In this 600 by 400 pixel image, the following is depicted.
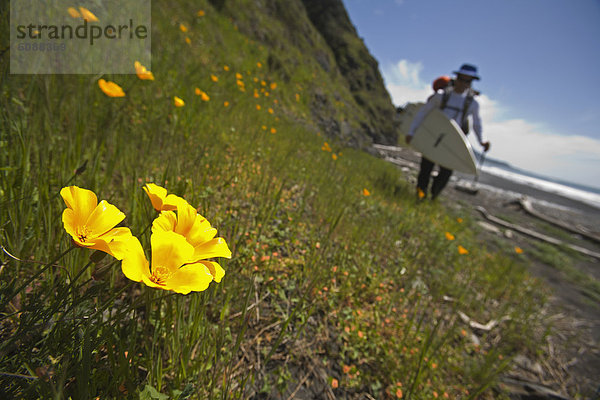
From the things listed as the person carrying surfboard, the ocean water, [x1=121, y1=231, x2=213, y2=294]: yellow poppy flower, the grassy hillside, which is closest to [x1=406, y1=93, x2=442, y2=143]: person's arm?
the person carrying surfboard

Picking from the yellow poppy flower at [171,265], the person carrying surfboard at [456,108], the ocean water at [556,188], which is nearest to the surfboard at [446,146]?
the person carrying surfboard at [456,108]

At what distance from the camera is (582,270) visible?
5480mm

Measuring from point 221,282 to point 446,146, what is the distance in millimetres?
5817

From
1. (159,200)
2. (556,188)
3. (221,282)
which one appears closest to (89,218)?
(159,200)

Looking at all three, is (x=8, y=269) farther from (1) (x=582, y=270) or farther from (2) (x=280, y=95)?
(2) (x=280, y=95)

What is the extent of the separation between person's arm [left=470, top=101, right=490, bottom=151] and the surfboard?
9.4 inches

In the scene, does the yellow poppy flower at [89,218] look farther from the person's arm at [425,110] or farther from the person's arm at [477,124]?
the person's arm at [477,124]

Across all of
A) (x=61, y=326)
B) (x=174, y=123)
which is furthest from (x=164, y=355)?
(x=174, y=123)

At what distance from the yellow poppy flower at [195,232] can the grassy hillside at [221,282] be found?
13cm

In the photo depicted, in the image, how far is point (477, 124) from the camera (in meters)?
5.20

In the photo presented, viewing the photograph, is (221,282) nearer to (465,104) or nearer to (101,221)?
(101,221)

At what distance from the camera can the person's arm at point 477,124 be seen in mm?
5133

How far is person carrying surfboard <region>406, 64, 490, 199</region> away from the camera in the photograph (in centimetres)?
490

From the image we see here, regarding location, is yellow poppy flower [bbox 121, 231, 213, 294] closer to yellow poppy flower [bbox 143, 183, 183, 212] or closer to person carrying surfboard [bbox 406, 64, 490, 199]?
yellow poppy flower [bbox 143, 183, 183, 212]
